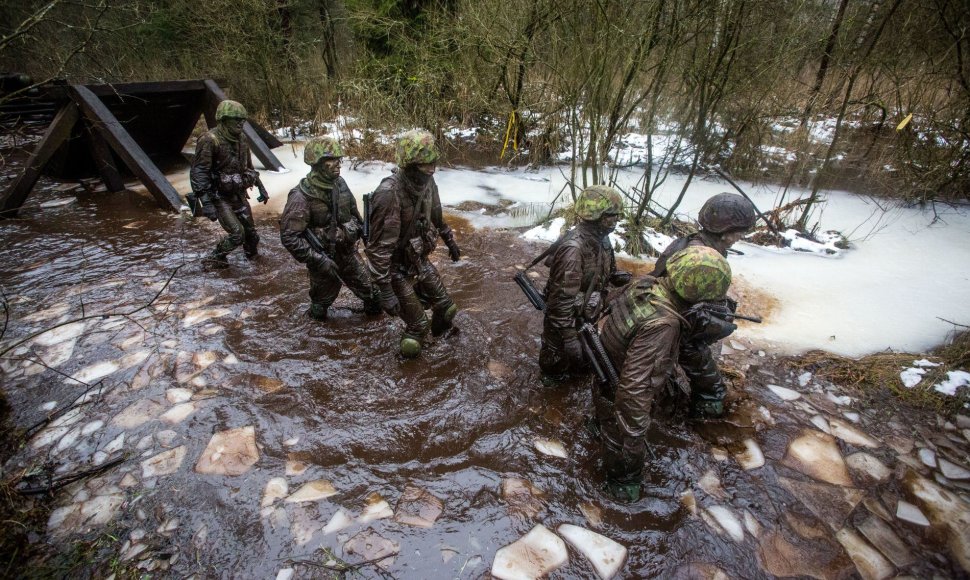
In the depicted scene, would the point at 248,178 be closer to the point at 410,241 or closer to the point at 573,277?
the point at 410,241

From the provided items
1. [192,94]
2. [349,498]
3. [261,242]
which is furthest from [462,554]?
[192,94]

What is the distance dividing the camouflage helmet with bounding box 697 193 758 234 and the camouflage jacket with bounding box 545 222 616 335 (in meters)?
0.73

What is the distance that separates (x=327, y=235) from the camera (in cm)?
390

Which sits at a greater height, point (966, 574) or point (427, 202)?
point (427, 202)

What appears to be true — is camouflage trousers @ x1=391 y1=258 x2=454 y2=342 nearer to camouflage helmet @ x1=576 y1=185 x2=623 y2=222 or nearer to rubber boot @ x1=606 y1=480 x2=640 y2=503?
camouflage helmet @ x1=576 y1=185 x2=623 y2=222

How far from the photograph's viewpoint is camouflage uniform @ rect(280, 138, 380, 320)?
12.0ft

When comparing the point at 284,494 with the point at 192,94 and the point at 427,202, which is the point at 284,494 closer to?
the point at 427,202

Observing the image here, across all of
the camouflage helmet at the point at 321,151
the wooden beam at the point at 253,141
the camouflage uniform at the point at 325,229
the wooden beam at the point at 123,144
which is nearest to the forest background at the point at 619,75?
the wooden beam at the point at 123,144

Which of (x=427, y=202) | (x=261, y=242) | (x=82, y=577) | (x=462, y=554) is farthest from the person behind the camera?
(x=261, y=242)

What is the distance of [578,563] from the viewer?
7.43ft

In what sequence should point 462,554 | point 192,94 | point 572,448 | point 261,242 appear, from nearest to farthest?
point 462,554 < point 572,448 < point 261,242 < point 192,94

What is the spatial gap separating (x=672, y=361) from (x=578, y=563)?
3.81 ft

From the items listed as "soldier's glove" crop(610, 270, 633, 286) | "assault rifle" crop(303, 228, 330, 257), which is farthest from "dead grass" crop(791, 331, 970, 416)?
"assault rifle" crop(303, 228, 330, 257)

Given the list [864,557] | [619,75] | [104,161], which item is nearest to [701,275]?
[864,557]
